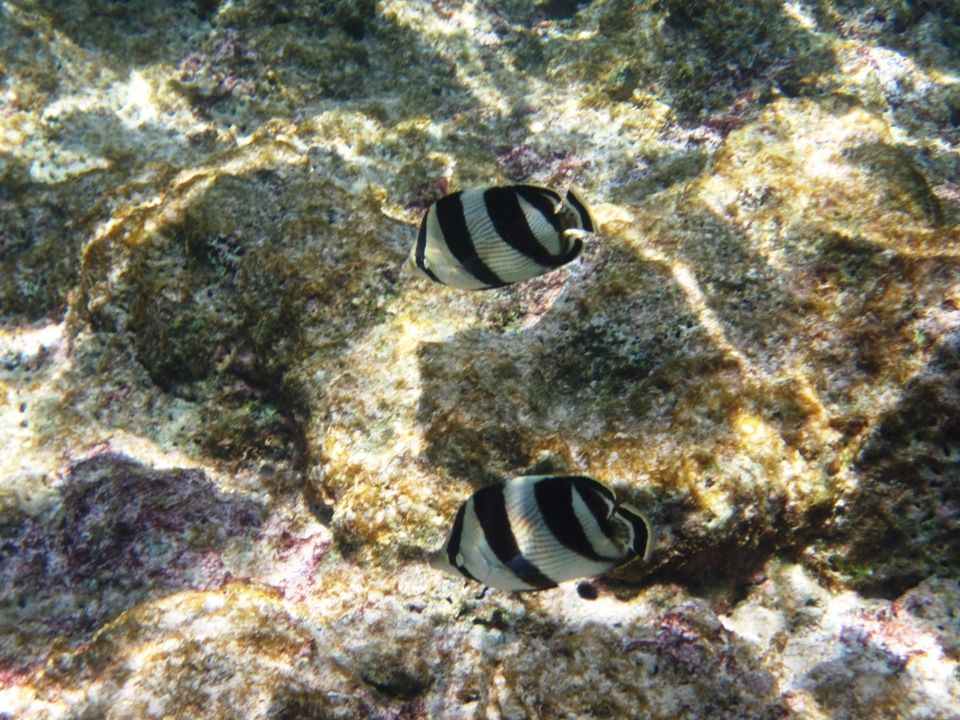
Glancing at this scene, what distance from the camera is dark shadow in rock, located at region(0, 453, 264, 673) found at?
3004mm

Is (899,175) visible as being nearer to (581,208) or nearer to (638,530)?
(581,208)

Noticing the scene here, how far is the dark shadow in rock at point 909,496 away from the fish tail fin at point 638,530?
5.66ft

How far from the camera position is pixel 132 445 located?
3.59 meters

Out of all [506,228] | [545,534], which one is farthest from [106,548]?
[506,228]

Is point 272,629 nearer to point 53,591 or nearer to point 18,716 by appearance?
point 18,716

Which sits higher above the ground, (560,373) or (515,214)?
(515,214)

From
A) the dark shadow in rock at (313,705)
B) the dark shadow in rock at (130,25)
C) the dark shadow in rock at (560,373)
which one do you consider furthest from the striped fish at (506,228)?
the dark shadow in rock at (130,25)

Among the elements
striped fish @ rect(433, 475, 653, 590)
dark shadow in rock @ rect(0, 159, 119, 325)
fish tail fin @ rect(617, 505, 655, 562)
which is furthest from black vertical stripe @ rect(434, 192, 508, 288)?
dark shadow in rock @ rect(0, 159, 119, 325)

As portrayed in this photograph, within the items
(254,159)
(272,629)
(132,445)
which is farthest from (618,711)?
(254,159)

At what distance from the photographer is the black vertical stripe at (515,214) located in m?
1.92

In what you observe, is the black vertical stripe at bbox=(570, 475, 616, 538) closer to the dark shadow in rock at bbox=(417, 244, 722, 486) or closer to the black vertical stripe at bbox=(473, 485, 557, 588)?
the black vertical stripe at bbox=(473, 485, 557, 588)

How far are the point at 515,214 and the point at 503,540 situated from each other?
1.01m

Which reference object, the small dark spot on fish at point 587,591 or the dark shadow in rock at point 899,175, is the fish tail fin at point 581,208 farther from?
the dark shadow in rock at point 899,175

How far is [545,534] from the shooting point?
1.69 meters
